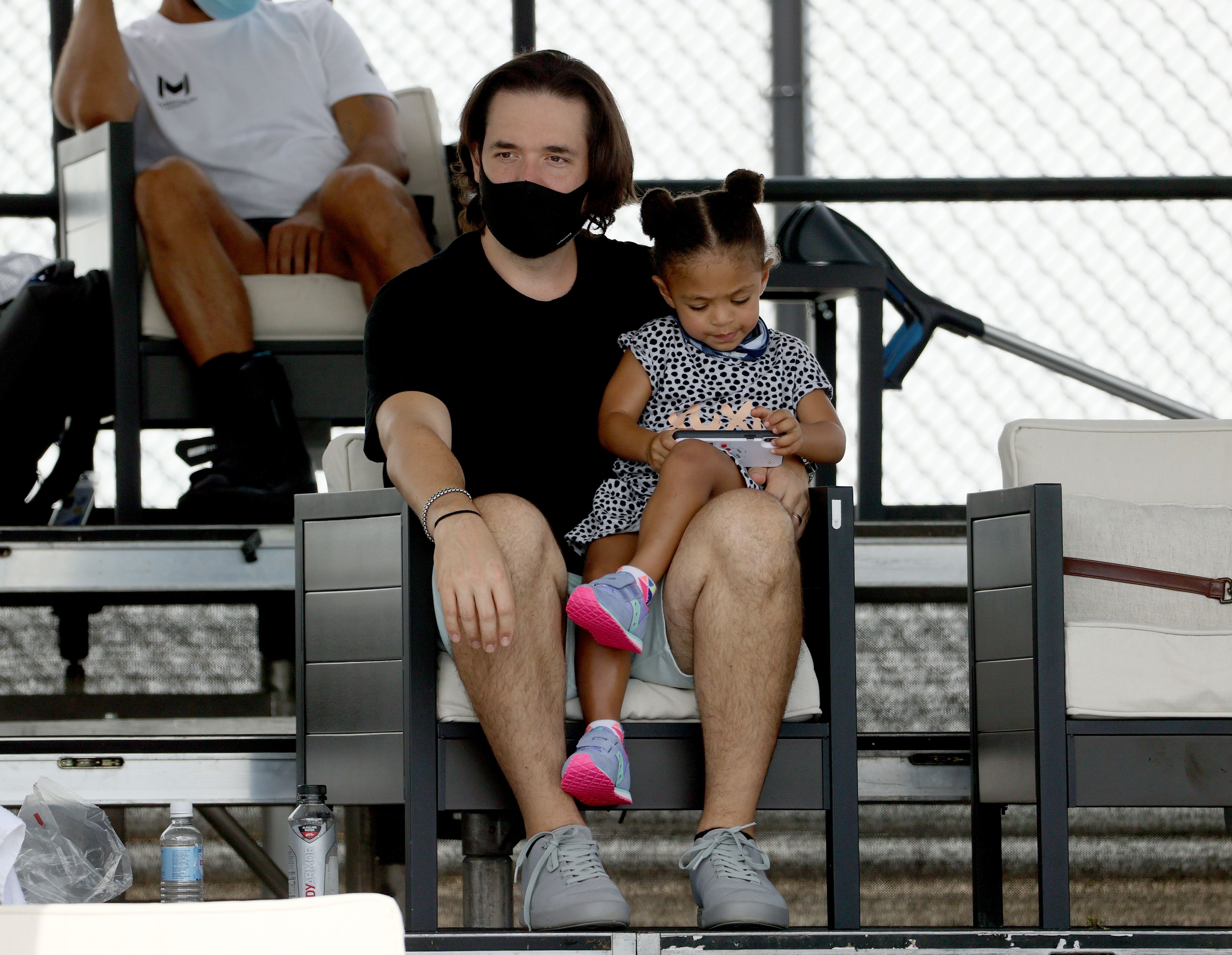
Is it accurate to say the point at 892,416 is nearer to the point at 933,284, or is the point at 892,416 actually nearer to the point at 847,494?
the point at 933,284

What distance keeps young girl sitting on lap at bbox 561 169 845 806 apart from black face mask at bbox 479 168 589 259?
0.16 metres

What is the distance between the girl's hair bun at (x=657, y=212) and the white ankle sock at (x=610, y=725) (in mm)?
711

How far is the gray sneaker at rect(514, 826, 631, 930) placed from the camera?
1448mm

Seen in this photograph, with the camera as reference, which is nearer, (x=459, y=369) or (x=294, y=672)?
(x=459, y=369)

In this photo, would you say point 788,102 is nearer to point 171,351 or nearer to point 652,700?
point 171,351

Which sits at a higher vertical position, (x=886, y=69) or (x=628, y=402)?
(x=886, y=69)

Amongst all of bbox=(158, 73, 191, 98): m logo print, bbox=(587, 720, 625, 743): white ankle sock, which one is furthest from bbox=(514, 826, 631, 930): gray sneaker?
bbox=(158, 73, 191, 98): m logo print

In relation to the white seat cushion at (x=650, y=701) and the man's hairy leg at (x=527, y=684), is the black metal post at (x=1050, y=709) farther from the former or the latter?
the man's hairy leg at (x=527, y=684)

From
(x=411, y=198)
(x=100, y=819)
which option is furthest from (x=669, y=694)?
(x=411, y=198)

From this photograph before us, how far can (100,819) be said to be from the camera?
6.27 feet

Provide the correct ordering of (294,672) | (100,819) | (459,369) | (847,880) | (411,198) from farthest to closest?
(294,672)
(411,198)
(100,819)
(459,369)
(847,880)

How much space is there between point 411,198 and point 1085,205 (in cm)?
153

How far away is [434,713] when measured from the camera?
1614mm

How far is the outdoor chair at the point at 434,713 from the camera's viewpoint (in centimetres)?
159
